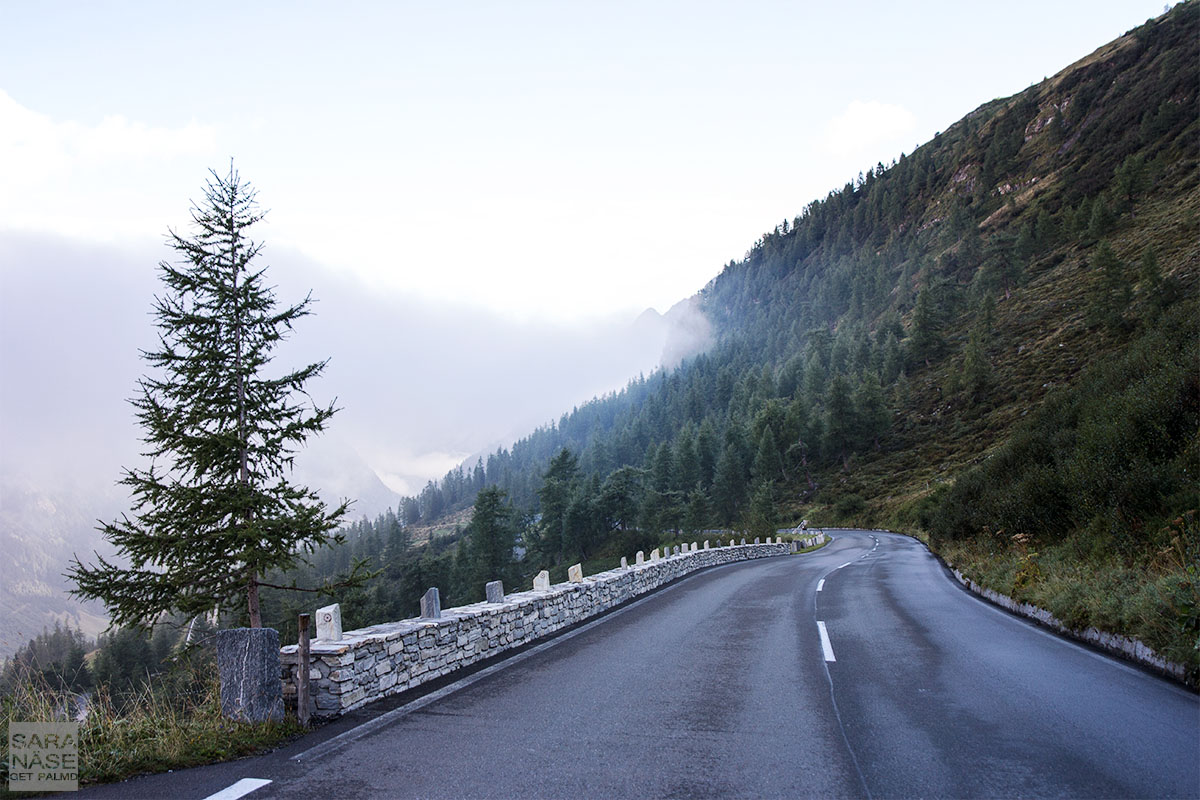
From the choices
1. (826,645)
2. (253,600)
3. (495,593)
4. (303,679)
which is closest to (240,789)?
(303,679)

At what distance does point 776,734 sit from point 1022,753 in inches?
71.6

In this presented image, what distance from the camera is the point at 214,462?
46.3 feet

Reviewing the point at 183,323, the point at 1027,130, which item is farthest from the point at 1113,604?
the point at 1027,130

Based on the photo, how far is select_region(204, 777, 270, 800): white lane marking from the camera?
407cm

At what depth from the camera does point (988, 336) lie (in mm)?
74562

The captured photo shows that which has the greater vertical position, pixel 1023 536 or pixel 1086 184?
pixel 1086 184

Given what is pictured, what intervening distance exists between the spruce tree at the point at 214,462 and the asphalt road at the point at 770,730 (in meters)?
8.66

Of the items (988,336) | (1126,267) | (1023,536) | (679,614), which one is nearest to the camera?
(679,614)

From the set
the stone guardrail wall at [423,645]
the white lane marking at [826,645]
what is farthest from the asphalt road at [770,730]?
the stone guardrail wall at [423,645]

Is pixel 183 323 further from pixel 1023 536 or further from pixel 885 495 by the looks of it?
pixel 885 495

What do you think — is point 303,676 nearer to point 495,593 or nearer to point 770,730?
point 495,593

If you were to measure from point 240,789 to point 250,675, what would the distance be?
1.61 meters

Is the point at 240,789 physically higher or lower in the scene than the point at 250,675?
lower

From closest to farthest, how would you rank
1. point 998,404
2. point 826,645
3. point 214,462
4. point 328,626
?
point 328,626 < point 826,645 < point 214,462 < point 998,404
